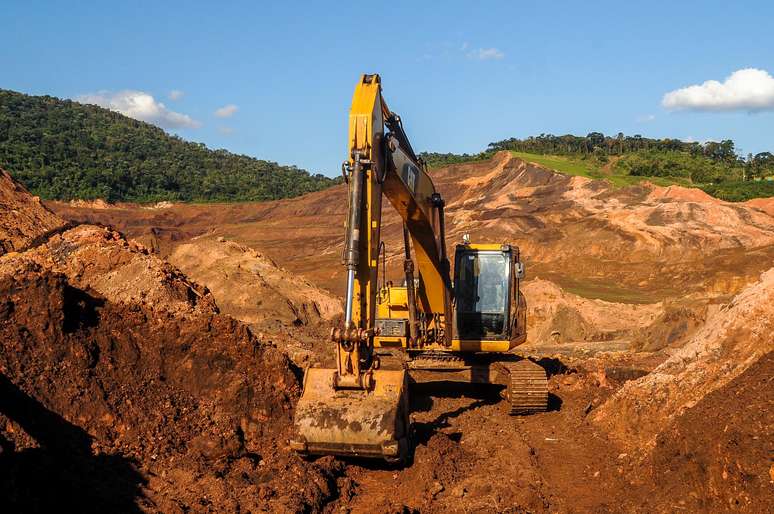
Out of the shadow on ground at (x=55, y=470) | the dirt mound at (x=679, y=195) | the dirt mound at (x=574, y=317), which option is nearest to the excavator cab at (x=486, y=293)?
the shadow on ground at (x=55, y=470)

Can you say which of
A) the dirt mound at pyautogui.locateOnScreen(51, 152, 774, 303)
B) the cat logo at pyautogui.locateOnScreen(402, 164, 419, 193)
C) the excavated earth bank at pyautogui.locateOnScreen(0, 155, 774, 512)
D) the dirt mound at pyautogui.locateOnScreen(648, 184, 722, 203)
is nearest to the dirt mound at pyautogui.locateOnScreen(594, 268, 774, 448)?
the excavated earth bank at pyautogui.locateOnScreen(0, 155, 774, 512)

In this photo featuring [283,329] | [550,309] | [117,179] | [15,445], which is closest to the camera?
[15,445]

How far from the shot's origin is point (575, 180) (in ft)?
172

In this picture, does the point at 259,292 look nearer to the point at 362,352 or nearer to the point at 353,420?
the point at 362,352

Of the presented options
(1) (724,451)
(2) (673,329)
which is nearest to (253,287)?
(2) (673,329)

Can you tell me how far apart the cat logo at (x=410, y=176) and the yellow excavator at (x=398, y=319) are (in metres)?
0.01

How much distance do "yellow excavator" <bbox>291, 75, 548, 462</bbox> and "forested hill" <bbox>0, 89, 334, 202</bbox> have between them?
5769cm

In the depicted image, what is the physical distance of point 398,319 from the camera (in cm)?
1166

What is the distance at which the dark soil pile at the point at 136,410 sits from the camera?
598cm

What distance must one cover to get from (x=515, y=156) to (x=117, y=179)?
37047 millimetres

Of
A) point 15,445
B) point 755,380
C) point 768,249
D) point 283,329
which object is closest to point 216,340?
point 15,445

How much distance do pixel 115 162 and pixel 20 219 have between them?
69260mm

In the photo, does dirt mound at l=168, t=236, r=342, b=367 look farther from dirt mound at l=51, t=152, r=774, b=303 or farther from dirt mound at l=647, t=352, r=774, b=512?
dirt mound at l=647, t=352, r=774, b=512

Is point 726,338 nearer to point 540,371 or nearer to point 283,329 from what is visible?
point 540,371
